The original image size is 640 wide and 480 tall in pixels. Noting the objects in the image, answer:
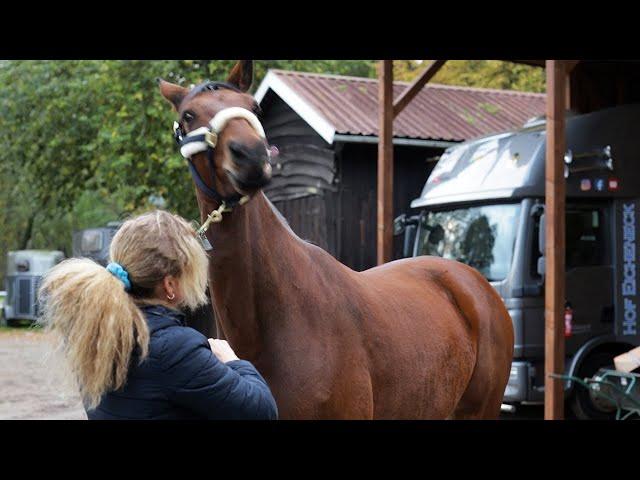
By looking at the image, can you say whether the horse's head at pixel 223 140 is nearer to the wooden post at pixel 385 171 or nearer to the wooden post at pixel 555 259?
the wooden post at pixel 555 259

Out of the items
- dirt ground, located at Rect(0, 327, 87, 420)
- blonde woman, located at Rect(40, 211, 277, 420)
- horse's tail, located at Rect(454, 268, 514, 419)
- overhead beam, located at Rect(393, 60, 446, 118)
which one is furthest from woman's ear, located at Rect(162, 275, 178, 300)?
overhead beam, located at Rect(393, 60, 446, 118)

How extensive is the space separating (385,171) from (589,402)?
331 cm

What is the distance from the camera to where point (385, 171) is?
9273 mm

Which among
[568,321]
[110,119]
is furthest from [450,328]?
[110,119]

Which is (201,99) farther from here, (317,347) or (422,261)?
(422,261)

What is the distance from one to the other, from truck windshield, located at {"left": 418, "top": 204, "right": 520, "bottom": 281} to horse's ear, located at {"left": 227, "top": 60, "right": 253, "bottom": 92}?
5.62m

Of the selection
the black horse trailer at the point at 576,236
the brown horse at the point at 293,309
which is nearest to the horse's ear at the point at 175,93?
the brown horse at the point at 293,309

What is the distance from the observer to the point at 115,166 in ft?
53.6

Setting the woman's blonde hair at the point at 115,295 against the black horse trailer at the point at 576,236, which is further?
the black horse trailer at the point at 576,236

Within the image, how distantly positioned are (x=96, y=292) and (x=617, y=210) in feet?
25.1

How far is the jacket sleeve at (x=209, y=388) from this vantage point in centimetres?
194

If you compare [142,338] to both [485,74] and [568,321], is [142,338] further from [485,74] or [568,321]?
[485,74]

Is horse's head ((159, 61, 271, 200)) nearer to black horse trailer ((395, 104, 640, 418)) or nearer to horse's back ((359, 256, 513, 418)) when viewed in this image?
horse's back ((359, 256, 513, 418))

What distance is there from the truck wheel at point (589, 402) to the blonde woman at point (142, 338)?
700 cm
